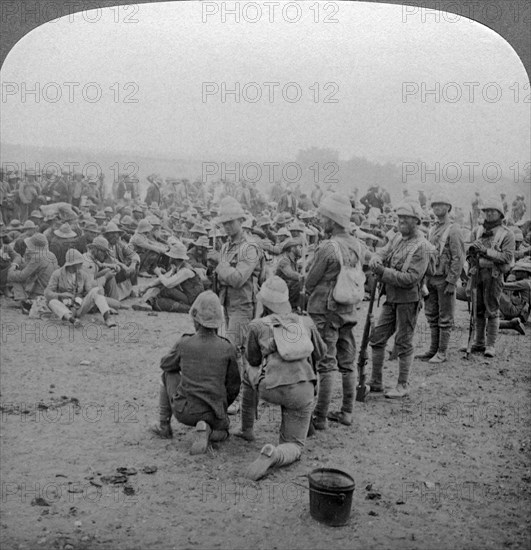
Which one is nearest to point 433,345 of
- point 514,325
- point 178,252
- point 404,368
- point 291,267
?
point 514,325

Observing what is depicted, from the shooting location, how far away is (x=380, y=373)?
5707 millimetres

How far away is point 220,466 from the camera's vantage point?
14.0 feet

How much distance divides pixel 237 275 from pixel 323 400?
44.5 inches

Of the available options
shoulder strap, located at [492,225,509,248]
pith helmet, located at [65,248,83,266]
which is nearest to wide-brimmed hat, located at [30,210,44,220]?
pith helmet, located at [65,248,83,266]

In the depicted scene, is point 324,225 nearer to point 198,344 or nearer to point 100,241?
point 198,344

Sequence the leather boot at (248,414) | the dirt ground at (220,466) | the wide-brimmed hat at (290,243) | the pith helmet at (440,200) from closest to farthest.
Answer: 1. the dirt ground at (220,466)
2. the leather boot at (248,414)
3. the pith helmet at (440,200)
4. the wide-brimmed hat at (290,243)

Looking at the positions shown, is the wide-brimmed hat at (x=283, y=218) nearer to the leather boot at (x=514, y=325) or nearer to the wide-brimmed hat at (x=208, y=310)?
the wide-brimmed hat at (x=208, y=310)

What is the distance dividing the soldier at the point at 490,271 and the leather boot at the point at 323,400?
2320 millimetres

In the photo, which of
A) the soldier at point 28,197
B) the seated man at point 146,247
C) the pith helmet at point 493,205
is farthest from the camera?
the seated man at point 146,247

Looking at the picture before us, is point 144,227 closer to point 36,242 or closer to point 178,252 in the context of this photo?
point 178,252

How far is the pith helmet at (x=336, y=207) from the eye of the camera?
184 inches

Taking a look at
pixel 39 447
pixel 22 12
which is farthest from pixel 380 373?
pixel 22 12

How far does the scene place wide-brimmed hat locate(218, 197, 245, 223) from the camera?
16.1 feet

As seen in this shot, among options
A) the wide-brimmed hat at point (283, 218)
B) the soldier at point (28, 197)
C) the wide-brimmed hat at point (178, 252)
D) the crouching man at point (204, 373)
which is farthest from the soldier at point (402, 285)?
the soldier at point (28, 197)
